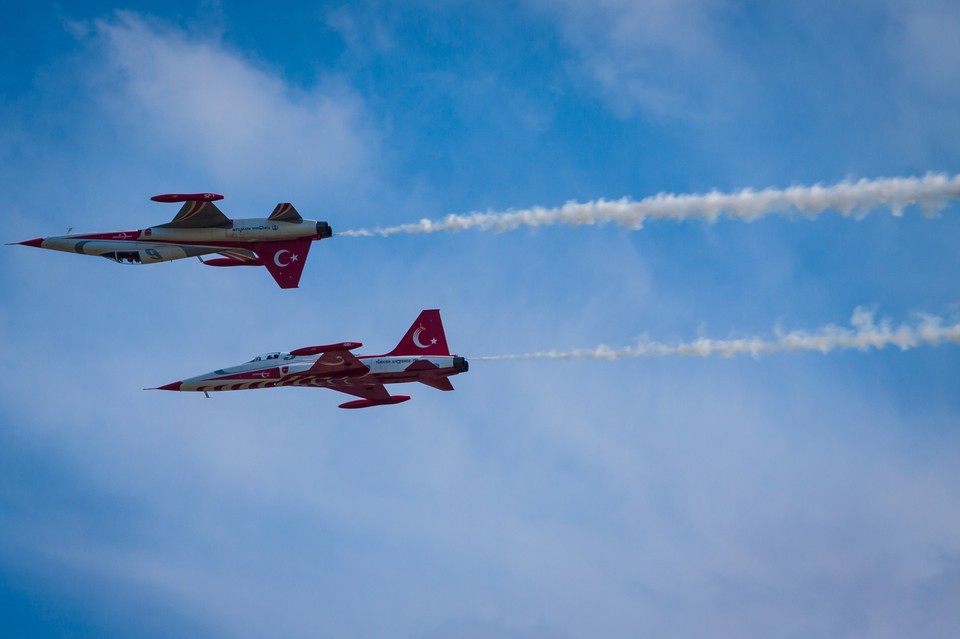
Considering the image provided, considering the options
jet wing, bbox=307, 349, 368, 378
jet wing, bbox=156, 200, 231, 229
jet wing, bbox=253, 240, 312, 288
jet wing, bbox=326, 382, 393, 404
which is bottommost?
jet wing, bbox=307, 349, 368, 378

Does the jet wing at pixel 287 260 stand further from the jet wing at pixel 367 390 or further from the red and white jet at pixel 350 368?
the jet wing at pixel 367 390

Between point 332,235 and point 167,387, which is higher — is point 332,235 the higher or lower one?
the higher one

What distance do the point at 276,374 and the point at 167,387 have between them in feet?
17.9

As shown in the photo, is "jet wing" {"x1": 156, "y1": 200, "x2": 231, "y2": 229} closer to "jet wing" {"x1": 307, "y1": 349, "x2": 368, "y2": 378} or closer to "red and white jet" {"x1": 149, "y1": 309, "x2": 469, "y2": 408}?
"red and white jet" {"x1": 149, "y1": 309, "x2": 469, "y2": 408}

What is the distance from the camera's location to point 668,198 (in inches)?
1934

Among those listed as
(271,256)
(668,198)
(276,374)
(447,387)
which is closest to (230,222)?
(271,256)

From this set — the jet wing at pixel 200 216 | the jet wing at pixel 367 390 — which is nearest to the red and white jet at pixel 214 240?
the jet wing at pixel 200 216

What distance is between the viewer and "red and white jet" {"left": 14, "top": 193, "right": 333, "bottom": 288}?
54656mm

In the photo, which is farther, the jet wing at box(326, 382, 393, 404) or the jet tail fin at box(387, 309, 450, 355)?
the jet wing at box(326, 382, 393, 404)

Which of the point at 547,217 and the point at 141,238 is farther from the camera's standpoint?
the point at 141,238

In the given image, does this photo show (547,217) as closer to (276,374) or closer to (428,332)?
(428,332)

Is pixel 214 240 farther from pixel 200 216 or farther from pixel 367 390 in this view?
pixel 367 390

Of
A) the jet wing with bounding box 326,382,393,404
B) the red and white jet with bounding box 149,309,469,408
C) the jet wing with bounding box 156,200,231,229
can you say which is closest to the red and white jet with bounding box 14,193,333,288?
the jet wing with bounding box 156,200,231,229

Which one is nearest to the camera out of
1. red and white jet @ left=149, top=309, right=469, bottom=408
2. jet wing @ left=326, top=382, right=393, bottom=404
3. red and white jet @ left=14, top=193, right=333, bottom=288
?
red and white jet @ left=149, top=309, right=469, bottom=408
